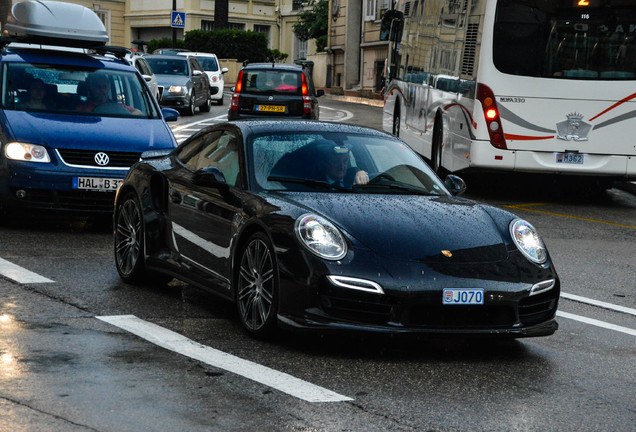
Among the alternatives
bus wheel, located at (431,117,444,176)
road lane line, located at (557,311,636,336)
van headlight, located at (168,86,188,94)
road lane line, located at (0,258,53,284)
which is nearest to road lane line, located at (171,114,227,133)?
van headlight, located at (168,86,188,94)

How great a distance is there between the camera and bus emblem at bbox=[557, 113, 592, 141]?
51.6 feet

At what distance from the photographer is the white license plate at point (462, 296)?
21.5ft

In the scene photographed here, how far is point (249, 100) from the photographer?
2588cm

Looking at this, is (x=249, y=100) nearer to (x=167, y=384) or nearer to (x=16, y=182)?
(x=16, y=182)

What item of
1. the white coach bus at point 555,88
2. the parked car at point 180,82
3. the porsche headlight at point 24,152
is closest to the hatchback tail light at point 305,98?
the parked car at point 180,82

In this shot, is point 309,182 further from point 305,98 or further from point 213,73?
point 213,73

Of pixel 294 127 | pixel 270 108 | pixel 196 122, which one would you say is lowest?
pixel 196 122

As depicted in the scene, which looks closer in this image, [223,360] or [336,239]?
[223,360]

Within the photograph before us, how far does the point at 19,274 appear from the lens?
8.95m

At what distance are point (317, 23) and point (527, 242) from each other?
65.3 meters

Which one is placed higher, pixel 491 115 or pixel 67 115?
pixel 67 115

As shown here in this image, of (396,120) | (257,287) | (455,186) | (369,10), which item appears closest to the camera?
(257,287)

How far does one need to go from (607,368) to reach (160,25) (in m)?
76.9

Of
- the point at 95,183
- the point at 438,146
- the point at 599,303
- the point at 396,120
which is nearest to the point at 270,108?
the point at 396,120
